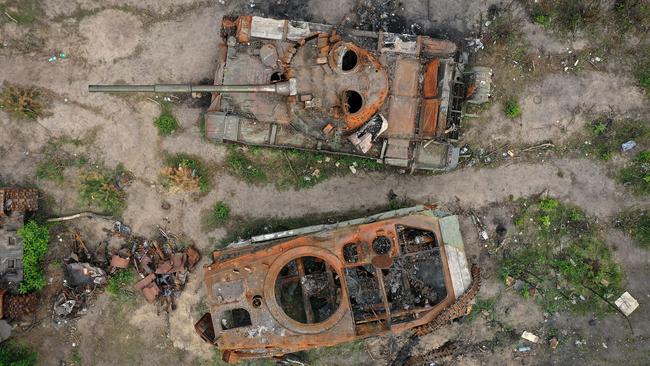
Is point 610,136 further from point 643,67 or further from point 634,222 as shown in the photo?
point 634,222

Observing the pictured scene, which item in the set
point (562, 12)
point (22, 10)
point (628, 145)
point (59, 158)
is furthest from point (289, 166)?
point (628, 145)

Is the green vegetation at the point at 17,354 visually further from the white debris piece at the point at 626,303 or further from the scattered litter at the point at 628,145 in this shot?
the scattered litter at the point at 628,145

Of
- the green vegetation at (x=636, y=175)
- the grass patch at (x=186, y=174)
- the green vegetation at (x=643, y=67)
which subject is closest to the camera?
the grass patch at (x=186, y=174)

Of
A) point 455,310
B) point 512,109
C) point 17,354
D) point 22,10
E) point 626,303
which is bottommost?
point 17,354

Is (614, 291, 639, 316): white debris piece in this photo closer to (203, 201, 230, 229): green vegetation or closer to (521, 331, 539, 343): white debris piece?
(521, 331, 539, 343): white debris piece

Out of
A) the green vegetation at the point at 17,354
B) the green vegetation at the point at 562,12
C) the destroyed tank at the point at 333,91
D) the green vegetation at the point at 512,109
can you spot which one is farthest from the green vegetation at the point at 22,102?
the green vegetation at the point at 562,12

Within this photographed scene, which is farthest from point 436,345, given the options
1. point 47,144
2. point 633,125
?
point 47,144

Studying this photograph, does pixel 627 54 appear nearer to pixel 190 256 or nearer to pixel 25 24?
pixel 190 256
